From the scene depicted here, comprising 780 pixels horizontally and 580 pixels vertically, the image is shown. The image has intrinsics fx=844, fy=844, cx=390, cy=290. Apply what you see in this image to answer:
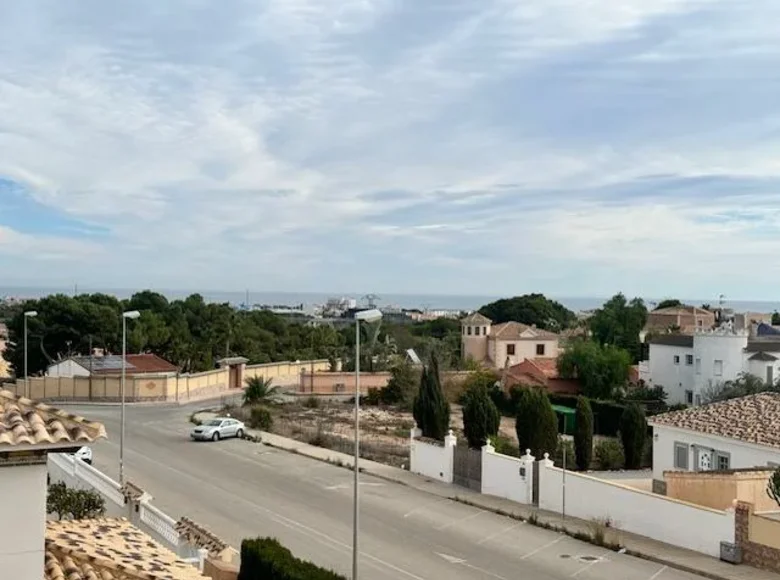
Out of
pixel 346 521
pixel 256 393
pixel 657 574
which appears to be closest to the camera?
pixel 657 574

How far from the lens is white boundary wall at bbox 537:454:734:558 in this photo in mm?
20094

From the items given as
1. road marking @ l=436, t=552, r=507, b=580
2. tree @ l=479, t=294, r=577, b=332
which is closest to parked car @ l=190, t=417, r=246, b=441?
road marking @ l=436, t=552, r=507, b=580

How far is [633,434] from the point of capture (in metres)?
30.8

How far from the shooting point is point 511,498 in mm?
26234

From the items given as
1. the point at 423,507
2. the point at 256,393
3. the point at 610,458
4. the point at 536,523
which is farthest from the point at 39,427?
the point at 256,393

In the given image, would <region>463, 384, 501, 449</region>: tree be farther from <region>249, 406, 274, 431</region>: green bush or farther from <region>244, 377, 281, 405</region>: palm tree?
<region>244, 377, 281, 405</region>: palm tree

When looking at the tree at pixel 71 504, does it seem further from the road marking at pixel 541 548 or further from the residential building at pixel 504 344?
the residential building at pixel 504 344

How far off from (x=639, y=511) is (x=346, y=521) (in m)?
7.85

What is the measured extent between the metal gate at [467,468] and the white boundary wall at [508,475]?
365 mm

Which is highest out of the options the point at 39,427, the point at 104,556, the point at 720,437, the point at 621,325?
the point at 39,427

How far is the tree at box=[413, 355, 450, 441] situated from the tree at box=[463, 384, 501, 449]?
2004mm

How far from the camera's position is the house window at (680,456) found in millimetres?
27047

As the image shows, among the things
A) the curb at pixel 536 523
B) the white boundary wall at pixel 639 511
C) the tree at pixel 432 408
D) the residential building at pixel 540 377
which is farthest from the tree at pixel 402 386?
the white boundary wall at pixel 639 511

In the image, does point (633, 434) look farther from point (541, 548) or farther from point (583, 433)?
point (541, 548)
